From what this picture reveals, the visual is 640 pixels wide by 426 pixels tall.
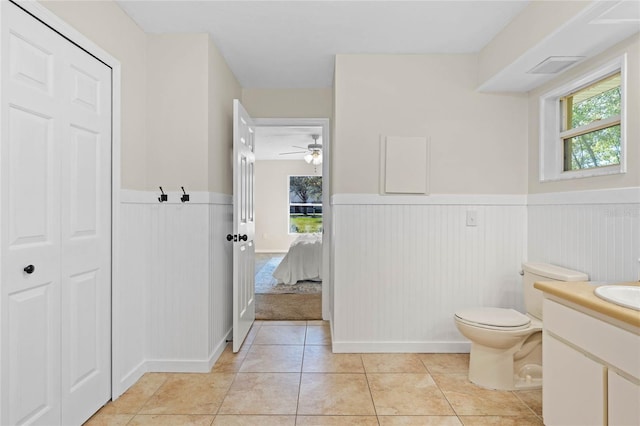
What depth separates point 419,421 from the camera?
6.70ft

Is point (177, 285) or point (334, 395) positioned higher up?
point (177, 285)

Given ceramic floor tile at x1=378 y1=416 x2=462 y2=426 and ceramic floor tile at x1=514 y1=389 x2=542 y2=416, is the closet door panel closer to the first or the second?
ceramic floor tile at x1=378 y1=416 x2=462 y2=426

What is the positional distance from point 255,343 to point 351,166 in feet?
5.55

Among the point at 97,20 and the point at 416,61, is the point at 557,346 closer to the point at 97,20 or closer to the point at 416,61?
the point at 416,61

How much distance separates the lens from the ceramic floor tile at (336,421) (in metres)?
2.01

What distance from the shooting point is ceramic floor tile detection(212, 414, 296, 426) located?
2.02 m

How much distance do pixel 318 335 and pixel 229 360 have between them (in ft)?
2.87

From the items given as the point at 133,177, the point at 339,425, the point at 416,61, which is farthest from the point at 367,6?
the point at 339,425

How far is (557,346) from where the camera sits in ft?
5.60

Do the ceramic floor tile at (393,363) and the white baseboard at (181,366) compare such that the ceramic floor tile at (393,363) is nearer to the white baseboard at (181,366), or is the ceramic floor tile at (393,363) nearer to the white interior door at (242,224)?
the white interior door at (242,224)

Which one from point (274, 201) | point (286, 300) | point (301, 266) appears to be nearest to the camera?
point (286, 300)

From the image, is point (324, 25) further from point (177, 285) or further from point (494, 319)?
point (494, 319)

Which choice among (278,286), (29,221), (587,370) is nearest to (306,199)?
(278,286)

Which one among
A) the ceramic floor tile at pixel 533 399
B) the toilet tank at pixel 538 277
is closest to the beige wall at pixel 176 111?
Answer: the toilet tank at pixel 538 277
